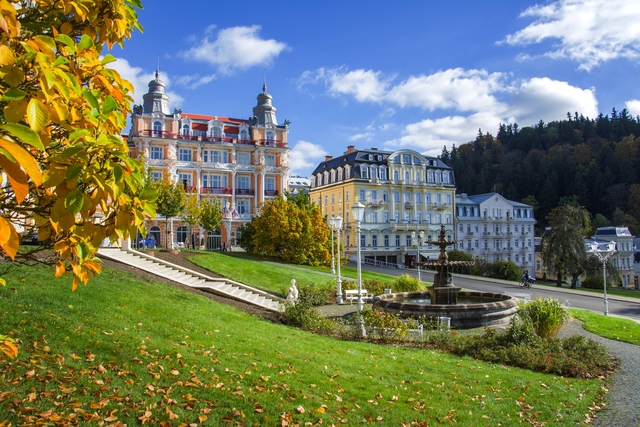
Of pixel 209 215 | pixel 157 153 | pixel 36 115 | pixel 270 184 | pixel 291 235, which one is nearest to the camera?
pixel 36 115

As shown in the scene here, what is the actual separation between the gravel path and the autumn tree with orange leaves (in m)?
7.92

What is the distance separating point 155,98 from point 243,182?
1311 cm

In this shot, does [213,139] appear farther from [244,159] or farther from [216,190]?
[216,190]

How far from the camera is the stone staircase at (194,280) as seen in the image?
1903 cm

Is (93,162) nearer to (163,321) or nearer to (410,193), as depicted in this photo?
(163,321)

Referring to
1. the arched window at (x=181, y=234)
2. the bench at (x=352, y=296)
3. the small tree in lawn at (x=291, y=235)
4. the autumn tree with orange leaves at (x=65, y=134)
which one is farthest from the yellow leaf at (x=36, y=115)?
the arched window at (x=181, y=234)

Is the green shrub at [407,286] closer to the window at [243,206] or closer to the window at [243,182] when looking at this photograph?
the window at [243,206]

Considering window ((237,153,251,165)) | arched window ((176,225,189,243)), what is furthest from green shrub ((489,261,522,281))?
arched window ((176,225,189,243))

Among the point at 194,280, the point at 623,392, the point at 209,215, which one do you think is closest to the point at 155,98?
the point at 209,215

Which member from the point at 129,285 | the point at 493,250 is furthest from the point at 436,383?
the point at 493,250

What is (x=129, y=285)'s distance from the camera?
14.7 metres

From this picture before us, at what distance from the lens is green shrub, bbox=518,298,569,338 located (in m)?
13.6

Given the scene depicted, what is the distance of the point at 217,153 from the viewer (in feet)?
172

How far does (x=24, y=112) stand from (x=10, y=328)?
300 inches
